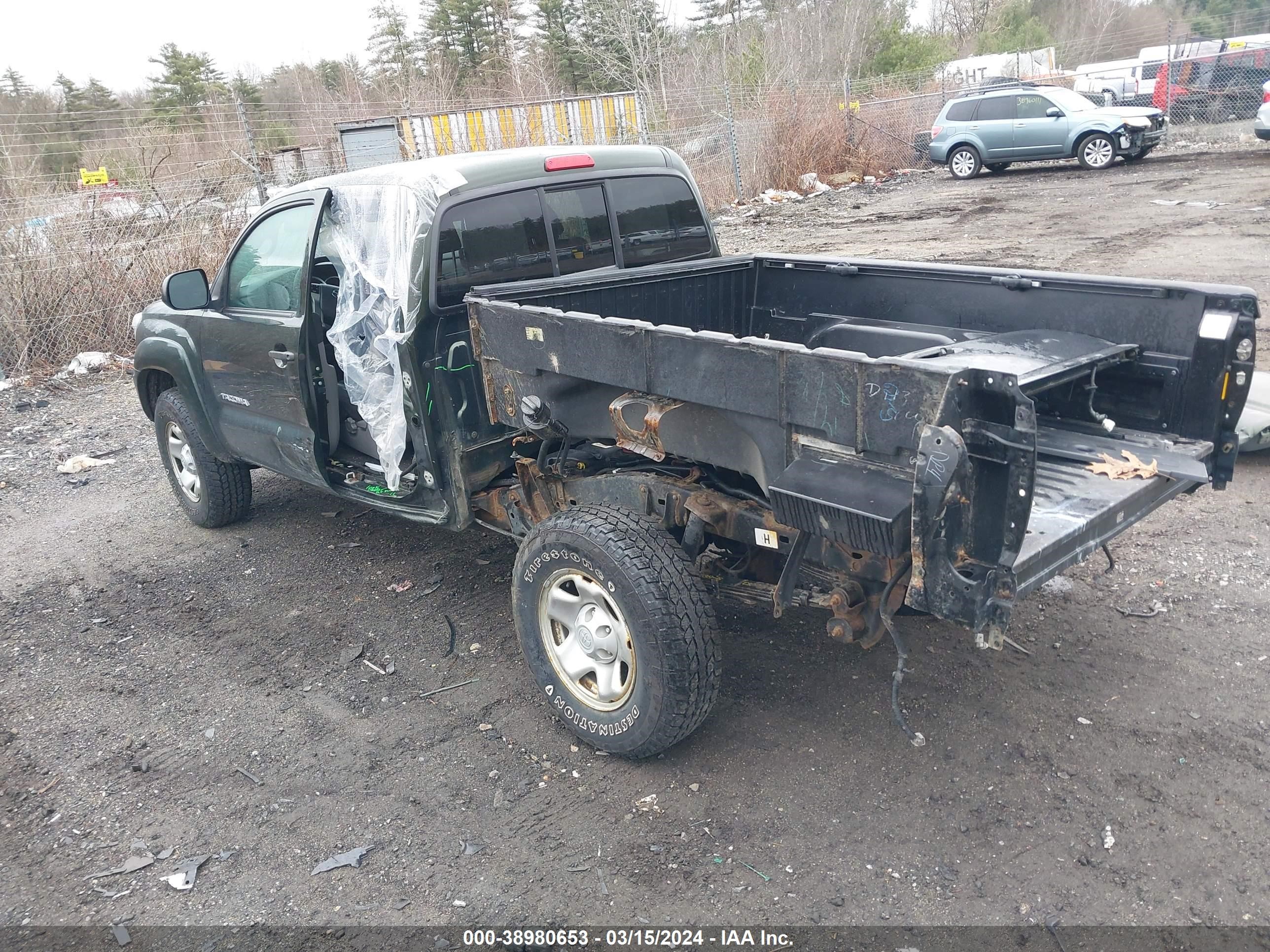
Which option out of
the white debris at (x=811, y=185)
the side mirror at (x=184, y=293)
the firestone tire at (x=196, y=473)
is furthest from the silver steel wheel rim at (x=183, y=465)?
the white debris at (x=811, y=185)

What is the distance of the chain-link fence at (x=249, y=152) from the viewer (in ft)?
33.0

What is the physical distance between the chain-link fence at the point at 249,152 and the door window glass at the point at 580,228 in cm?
792

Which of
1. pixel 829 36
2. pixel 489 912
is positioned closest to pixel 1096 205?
pixel 489 912

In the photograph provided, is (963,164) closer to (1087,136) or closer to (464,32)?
(1087,136)

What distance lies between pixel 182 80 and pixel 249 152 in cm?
2803

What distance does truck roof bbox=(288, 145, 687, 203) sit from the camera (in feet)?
13.2

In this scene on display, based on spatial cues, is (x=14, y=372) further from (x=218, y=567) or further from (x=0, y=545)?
(x=218, y=567)

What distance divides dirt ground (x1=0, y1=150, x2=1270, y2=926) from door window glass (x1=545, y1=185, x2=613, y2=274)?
5.51 ft

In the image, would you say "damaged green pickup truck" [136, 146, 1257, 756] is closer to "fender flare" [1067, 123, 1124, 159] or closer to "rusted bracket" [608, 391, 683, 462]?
"rusted bracket" [608, 391, 683, 462]

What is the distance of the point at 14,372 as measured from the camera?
9.90m

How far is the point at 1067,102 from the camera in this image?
19.0 m

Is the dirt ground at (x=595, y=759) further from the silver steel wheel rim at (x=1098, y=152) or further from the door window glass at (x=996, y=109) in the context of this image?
the door window glass at (x=996, y=109)

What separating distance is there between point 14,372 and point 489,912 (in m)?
9.60

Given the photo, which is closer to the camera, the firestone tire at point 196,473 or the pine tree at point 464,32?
the firestone tire at point 196,473
